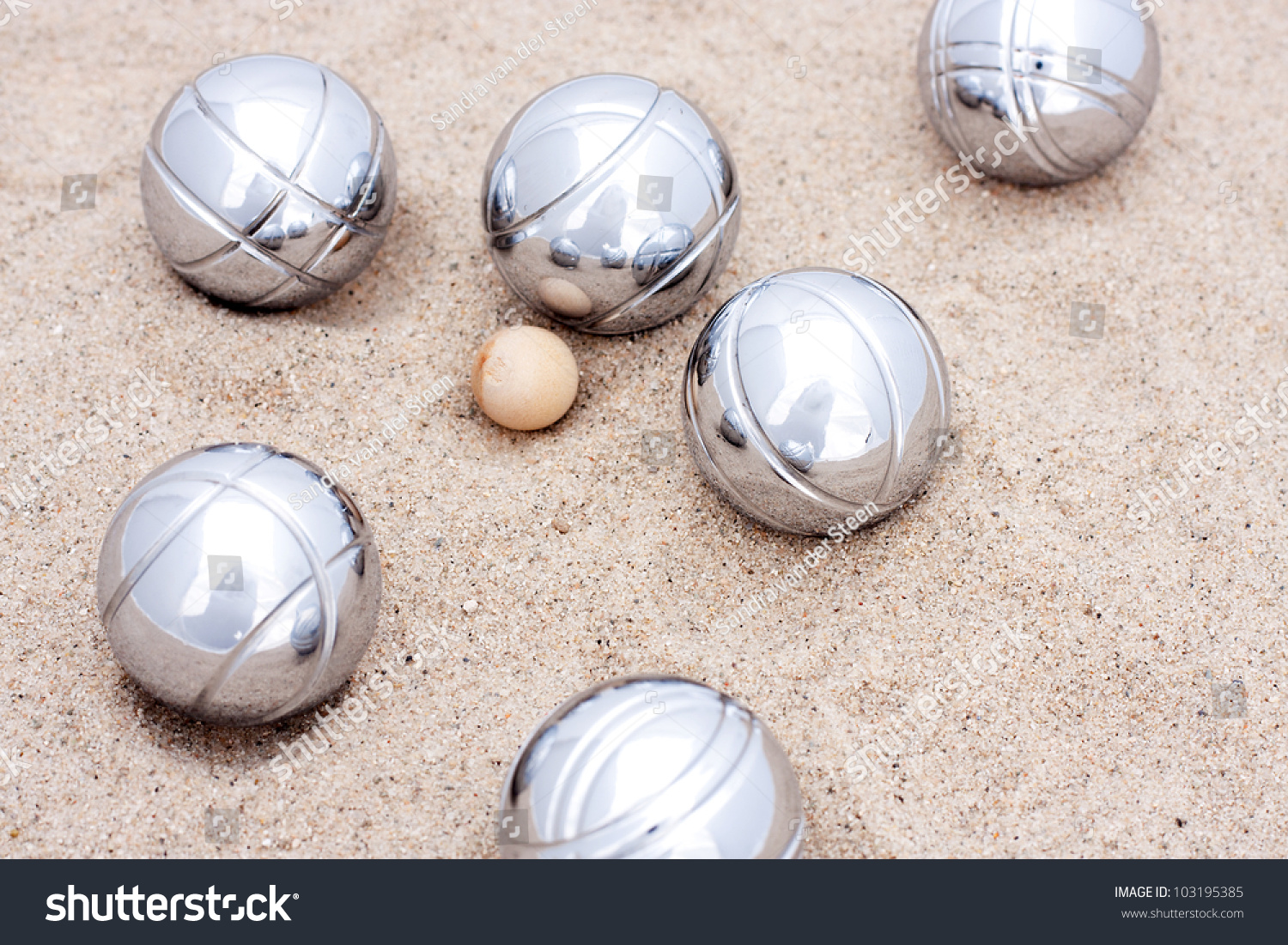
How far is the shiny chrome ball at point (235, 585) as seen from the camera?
2035mm

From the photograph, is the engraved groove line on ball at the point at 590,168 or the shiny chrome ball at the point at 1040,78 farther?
the shiny chrome ball at the point at 1040,78

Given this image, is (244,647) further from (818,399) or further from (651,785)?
(818,399)

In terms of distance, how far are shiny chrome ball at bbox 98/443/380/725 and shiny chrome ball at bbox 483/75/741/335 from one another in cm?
82

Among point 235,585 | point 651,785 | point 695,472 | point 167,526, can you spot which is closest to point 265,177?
point 167,526

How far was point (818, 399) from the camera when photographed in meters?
2.21

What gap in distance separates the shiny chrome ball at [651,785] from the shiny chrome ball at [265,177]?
56.5 inches

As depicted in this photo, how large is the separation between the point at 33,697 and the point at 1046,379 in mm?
2826

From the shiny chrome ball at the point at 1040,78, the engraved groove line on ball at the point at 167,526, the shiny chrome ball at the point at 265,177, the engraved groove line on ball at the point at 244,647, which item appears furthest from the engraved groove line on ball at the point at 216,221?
the shiny chrome ball at the point at 1040,78

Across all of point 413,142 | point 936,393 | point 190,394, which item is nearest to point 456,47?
point 413,142

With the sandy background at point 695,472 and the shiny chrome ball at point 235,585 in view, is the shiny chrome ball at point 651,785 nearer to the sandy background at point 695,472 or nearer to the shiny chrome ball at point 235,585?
the sandy background at point 695,472

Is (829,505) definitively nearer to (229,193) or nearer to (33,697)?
(229,193)

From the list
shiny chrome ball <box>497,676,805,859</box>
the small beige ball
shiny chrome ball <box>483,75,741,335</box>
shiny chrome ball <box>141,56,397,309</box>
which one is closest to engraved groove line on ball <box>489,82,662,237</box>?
shiny chrome ball <box>483,75,741,335</box>

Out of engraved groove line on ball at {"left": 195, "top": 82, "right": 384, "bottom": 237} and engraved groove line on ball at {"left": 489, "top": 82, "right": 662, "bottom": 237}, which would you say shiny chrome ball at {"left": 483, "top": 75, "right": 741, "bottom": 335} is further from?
engraved groove line on ball at {"left": 195, "top": 82, "right": 384, "bottom": 237}

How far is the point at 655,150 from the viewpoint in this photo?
2439mm
